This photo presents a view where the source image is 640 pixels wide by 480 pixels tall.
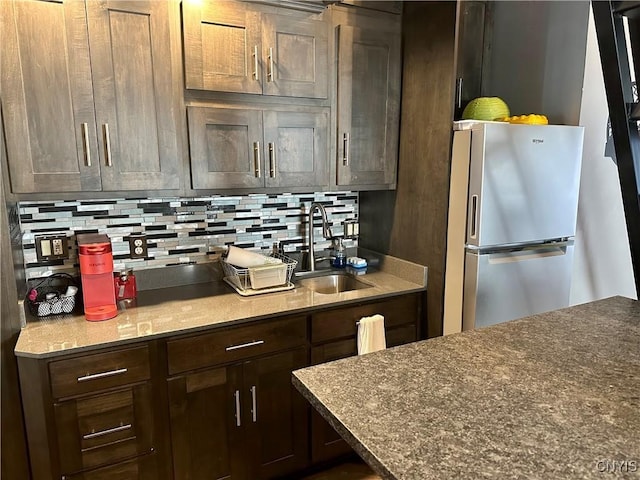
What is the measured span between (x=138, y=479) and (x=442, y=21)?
2.37m

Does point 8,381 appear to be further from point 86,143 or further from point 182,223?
point 182,223

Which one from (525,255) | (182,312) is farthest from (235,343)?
(525,255)

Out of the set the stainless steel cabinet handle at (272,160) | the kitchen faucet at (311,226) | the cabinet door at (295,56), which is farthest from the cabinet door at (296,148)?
the kitchen faucet at (311,226)

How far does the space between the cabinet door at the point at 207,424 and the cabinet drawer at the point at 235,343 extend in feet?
0.19

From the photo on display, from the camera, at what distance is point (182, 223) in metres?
Result: 2.29

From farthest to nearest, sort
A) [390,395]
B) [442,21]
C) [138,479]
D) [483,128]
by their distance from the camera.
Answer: [442,21] < [483,128] < [138,479] < [390,395]

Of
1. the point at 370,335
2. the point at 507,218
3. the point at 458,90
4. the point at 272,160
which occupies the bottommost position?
the point at 370,335

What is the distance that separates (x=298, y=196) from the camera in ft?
8.46

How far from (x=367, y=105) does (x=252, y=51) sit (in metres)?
0.65

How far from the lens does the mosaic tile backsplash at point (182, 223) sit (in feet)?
6.63

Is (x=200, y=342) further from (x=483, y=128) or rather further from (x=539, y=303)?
(x=539, y=303)

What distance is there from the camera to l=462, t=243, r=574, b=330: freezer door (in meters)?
2.08

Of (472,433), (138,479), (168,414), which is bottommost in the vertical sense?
(138,479)

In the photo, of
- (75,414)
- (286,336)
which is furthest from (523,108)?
(75,414)
